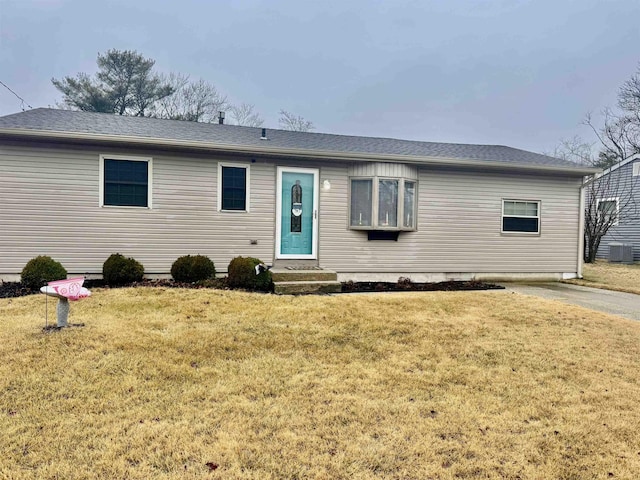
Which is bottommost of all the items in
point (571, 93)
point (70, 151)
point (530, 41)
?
point (70, 151)

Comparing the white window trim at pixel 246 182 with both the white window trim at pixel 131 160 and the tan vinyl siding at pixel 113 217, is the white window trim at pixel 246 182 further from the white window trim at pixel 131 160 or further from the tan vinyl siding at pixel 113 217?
the white window trim at pixel 131 160

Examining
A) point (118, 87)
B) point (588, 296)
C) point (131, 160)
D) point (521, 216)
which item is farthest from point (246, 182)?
point (118, 87)

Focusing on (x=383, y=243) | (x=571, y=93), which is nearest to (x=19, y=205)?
(x=383, y=243)

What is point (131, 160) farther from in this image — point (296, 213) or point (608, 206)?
point (608, 206)

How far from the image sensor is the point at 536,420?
2.89m

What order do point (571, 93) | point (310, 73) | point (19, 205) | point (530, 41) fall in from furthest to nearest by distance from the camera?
point (530, 41)
point (310, 73)
point (571, 93)
point (19, 205)

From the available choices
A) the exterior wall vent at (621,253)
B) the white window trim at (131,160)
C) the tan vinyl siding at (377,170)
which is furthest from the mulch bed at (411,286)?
the exterior wall vent at (621,253)

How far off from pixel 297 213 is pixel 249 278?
2.04 metres

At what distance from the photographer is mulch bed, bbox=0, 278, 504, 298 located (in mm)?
6780

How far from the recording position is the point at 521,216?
9.77m

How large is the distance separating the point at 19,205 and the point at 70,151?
1318 mm

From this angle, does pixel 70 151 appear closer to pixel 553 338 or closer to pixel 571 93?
pixel 553 338

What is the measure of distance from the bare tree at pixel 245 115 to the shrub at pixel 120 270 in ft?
63.9

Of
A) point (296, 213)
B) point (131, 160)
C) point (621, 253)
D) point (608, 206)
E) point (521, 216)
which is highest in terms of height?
point (608, 206)
